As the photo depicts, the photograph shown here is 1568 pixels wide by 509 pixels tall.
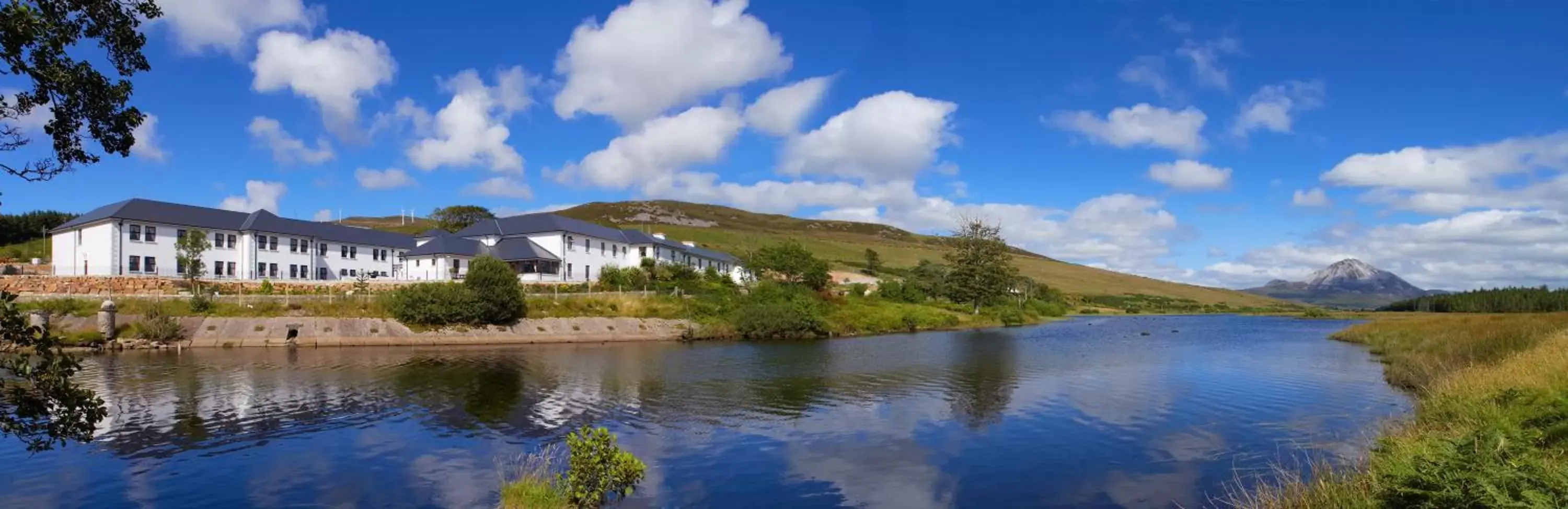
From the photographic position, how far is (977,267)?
9944 centimetres

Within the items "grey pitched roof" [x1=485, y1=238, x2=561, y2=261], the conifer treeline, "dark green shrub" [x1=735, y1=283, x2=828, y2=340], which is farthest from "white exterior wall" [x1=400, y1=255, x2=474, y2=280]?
the conifer treeline

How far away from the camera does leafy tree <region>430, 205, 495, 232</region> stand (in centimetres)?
12769

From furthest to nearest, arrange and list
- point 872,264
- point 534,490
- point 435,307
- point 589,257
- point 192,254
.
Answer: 1. point 872,264
2. point 589,257
3. point 192,254
4. point 435,307
5. point 534,490

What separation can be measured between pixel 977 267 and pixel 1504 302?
5151cm

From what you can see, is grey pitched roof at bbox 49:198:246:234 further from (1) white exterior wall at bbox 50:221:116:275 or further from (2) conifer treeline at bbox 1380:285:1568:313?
(2) conifer treeline at bbox 1380:285:1568:313

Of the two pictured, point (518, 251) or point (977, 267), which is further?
point (977, 267)

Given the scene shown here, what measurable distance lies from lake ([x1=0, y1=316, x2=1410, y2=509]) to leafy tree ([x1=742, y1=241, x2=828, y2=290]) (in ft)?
129

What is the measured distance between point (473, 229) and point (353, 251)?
1293cm

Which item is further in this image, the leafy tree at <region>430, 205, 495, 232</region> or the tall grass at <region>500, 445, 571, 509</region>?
the leafy tree at <region>430, 205, 495, 232</region>

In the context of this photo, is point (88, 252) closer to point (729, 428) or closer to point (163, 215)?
point (163, 215)

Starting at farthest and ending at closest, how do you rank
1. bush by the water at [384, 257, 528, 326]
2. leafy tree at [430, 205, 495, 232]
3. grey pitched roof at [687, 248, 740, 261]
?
leafy tree at [430, 205, 495, 232] < grey pitched roof at [687, 248, 740, 261] < bush by the water at [384, 257, 528, 326]

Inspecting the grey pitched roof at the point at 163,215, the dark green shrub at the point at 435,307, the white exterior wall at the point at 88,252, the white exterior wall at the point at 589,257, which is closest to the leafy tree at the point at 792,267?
the white exterior wall at the point at 589,257

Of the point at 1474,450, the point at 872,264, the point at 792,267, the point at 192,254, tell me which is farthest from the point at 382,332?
the point at 872,264

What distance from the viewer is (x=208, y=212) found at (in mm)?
69000
